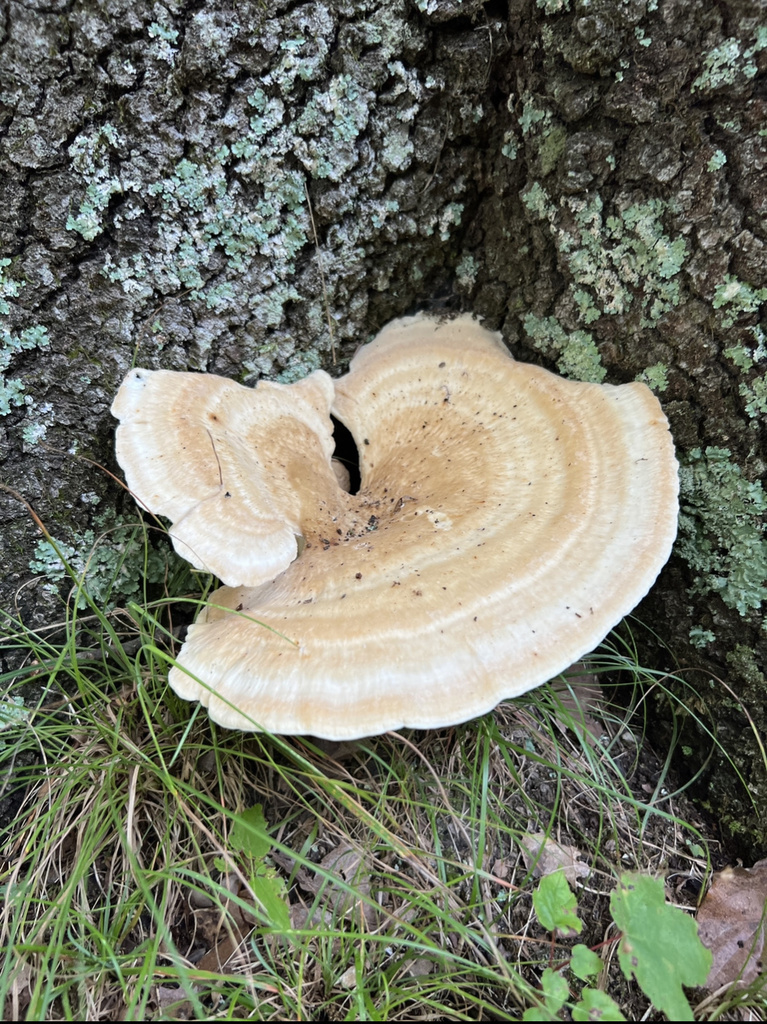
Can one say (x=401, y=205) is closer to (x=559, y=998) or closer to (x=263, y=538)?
(x=263, y=538)

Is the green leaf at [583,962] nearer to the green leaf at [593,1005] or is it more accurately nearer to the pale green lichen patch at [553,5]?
the green leaf at [593,1005]

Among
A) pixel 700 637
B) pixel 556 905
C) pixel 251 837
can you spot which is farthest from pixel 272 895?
pixel 700 637

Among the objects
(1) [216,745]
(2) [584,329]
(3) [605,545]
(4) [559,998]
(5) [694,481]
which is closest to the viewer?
(4) [559,998]

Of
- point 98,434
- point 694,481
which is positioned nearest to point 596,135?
point 694,481

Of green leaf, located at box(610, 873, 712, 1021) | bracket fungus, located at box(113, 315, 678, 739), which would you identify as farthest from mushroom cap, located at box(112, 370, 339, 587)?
green leaf, located at box(610, 873, 712, 1021)

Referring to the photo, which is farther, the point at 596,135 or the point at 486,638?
the point at 596,135

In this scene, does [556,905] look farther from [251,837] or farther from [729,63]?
[729,63]
